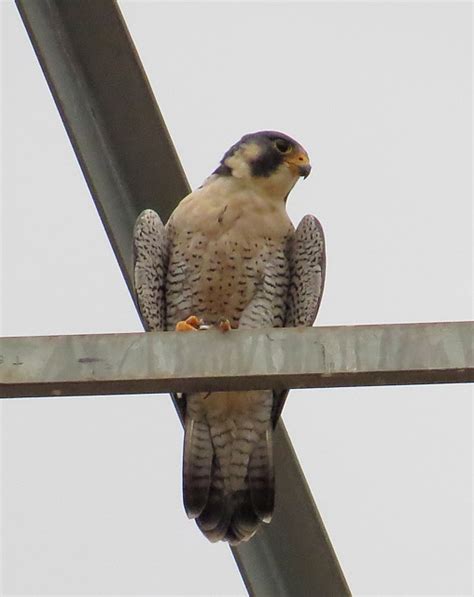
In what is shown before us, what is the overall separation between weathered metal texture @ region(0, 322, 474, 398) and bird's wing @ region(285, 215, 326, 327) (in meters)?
1.72

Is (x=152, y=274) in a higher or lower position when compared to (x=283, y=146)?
lower

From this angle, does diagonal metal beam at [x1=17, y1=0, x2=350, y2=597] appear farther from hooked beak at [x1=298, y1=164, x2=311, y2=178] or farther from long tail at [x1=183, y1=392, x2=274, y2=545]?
hooked beak at [x1=298, y1=164, x2=311, y2=178]

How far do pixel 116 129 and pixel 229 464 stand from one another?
1.04 metres

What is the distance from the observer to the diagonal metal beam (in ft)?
10.9

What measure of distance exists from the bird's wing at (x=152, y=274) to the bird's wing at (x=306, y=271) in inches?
15.4

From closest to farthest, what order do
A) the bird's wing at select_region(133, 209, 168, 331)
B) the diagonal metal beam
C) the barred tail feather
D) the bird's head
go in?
the diagonal metal beam → the barred tail feather → the bird's wing at select_region(133, 209, 168, 331) → the bird's head

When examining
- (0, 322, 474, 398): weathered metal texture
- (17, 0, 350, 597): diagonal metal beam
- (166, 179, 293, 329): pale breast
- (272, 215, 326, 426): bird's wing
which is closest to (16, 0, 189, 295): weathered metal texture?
(17, 0, 350, 597): diagonal metal beam

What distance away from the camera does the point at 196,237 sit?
13.9 feet

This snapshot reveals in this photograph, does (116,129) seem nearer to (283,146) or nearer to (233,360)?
(283,146)

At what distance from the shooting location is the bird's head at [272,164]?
14.3ft

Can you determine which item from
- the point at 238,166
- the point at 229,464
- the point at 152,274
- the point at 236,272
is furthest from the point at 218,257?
the point at 229,464

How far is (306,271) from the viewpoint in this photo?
4.27m

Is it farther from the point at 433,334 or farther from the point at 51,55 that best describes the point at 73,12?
the point at 433,334

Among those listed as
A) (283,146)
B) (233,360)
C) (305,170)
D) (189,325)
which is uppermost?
(283,146)
